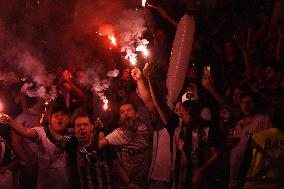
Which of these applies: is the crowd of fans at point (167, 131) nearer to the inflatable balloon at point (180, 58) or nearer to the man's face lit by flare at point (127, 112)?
the man's face lit by flare at point (127, 112)

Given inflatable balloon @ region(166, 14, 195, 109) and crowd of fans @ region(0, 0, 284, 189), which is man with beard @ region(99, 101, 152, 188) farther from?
inflatable balloon @ region(166, 14, 195, 109)

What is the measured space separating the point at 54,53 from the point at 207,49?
3575 millimetres

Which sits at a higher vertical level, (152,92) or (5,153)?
(152,92)

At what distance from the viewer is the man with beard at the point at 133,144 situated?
6.96m

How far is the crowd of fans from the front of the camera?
6.38 m

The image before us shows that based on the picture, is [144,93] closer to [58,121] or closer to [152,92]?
[152,92]

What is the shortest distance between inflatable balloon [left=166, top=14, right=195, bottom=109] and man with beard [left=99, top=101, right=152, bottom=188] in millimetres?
952

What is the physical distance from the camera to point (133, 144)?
23.2 feet

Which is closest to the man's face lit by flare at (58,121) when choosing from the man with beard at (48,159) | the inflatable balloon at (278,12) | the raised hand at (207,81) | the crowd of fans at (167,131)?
the crowd of fans at (167,131)

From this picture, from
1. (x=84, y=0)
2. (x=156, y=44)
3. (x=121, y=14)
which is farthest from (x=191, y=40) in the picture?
(x=84, y=0)

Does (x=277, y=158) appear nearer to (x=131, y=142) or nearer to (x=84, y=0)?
(x=131, y=142)

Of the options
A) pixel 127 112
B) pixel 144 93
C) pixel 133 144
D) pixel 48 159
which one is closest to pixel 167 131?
pixel 133 144

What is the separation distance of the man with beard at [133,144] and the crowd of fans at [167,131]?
0.02m

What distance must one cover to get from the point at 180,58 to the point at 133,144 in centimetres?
185
